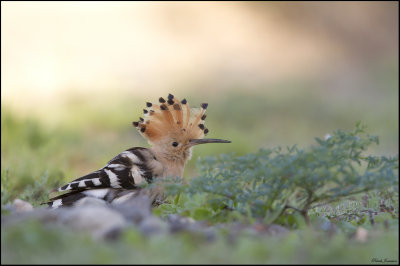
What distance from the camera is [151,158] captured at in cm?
312

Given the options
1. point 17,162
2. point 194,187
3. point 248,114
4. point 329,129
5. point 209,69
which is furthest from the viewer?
point 209,69

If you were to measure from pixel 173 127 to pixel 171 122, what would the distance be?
0.03 m

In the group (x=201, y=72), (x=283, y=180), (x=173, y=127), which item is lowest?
(x=283, y=180)

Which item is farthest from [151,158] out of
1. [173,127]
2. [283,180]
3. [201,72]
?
[201,72]

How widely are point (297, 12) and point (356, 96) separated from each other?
2.41m

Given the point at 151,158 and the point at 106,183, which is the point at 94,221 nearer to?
the point at 106,183

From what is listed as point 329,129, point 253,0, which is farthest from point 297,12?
point 329,129

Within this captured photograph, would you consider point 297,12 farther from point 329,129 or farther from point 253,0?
point 329,129

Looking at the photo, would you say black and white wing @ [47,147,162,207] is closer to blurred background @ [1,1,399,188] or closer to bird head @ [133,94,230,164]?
bird head @ [133,94,230,164]

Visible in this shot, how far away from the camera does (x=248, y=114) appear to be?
8.16 m

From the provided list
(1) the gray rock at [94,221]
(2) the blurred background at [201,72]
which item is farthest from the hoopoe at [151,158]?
(2) the blurred background at [201,72]

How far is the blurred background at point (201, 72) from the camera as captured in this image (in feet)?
21.7

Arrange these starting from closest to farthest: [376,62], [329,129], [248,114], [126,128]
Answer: [126,128] < [329,129] < [248,114] < [376,62]

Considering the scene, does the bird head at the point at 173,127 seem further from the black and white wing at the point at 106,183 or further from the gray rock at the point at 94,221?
the gray rock at the point at 94,221
